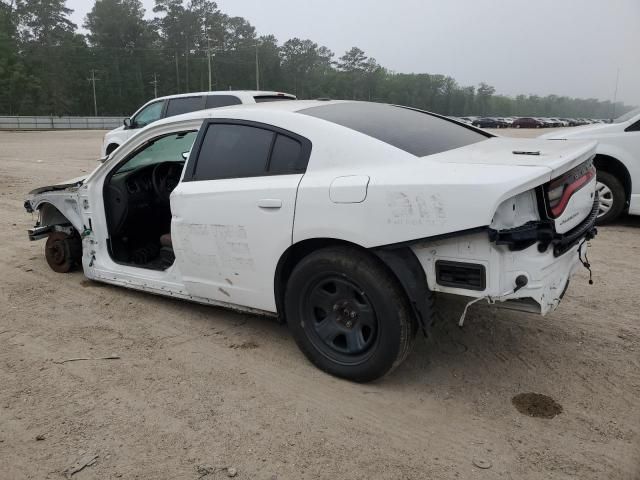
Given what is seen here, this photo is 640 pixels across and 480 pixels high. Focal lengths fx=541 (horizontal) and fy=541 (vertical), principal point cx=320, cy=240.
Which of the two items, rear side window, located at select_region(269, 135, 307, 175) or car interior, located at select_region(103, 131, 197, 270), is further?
car interior, located at select_region(103, 131, 197, 270)

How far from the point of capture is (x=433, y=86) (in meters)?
127

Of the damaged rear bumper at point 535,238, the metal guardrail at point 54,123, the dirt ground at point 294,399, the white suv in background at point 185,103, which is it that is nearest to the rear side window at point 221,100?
the white suv in background at point 185,103

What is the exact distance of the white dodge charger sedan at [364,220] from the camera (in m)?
2.78

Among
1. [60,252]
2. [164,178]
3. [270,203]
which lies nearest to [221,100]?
[164,178]

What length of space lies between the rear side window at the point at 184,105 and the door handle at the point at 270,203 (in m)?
7.83

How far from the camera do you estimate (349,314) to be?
3279mm

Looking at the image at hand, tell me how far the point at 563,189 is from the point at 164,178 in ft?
12.3

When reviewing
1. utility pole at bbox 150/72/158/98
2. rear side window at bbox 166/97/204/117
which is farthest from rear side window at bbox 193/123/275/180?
utility pole at bbox 150/72/158/98

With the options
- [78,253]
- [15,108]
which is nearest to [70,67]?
[15,108]

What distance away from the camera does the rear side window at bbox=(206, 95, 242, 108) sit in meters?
9.98

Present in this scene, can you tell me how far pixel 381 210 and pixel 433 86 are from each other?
131949 mm

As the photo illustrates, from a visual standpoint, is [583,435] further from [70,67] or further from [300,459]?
[70,67]

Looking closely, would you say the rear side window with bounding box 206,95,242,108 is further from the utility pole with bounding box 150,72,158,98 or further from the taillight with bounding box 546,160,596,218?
the utility pole with bounding box 150,72,158,98

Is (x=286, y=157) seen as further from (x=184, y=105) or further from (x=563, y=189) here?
(x=184, y=105)
